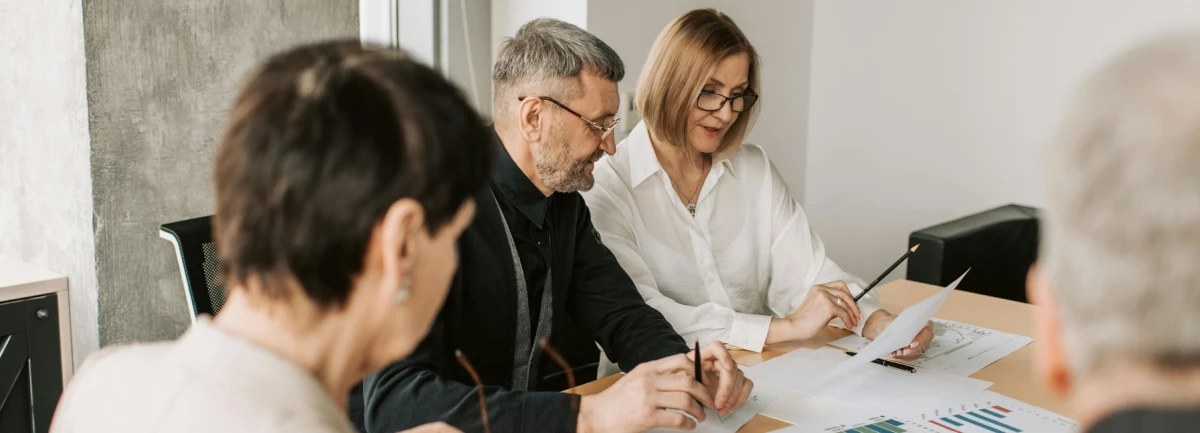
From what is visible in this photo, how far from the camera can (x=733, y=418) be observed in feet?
4.68

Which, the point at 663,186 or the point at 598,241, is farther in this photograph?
the point at 663,186

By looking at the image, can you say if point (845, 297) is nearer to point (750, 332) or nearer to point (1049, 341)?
point (750, 332)

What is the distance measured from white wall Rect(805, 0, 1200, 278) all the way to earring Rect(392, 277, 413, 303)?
2887 millimetres

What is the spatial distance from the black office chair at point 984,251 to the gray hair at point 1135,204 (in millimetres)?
2391

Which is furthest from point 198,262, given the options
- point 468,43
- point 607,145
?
point 468,43

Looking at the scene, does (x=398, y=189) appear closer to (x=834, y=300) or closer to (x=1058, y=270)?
(x=1058, y=270)

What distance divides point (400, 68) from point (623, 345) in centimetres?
114

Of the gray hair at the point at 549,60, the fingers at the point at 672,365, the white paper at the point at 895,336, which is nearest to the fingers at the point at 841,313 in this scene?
the white paper at the point at 895,336

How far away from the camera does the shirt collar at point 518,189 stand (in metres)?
1.71

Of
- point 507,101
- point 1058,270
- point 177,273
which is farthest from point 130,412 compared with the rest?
point 177,273

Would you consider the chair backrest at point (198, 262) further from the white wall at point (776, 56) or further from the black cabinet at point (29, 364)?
the white wall at point (776, 56)

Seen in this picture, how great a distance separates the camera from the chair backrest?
154 centimetres

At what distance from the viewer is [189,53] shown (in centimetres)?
235

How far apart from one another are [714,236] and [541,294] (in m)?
0.66
